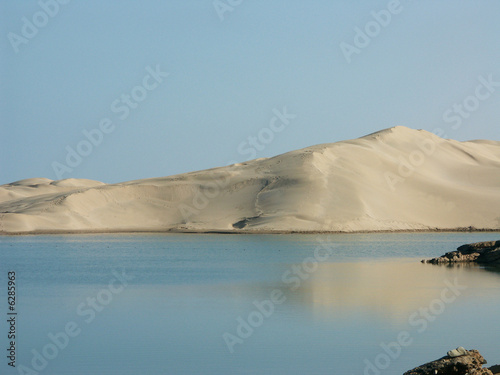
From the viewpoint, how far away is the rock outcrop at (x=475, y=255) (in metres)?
33.4

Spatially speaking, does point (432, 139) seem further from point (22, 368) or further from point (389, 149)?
point (22, 368)

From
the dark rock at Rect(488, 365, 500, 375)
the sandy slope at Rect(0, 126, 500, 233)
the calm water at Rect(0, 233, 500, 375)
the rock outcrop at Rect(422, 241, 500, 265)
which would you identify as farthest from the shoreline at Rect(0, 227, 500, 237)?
the dark rock at Rect(488, 365, 500, 375)

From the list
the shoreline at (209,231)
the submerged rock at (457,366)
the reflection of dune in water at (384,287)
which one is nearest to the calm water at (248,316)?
the reflection of dune in water at (384,287)

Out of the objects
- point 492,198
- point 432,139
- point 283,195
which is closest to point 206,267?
point 283,195

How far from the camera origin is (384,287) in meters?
23.7

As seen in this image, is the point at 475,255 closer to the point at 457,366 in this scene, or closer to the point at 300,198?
the point at 457,366

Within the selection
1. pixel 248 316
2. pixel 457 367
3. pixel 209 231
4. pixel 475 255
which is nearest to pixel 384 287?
pixel 248 316

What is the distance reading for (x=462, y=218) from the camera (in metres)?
76.7

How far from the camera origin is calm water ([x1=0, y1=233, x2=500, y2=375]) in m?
13.7

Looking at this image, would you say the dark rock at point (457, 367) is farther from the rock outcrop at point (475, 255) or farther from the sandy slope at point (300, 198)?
the sandy slope at point (300, 198)

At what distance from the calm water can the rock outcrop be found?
167 cm

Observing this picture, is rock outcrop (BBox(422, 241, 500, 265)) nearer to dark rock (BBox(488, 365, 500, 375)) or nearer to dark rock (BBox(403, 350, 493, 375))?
dark rock (BBox(488, 365, 500, 375))

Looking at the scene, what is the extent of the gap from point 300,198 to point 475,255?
38442mm

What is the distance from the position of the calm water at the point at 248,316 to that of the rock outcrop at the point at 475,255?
167 cm
